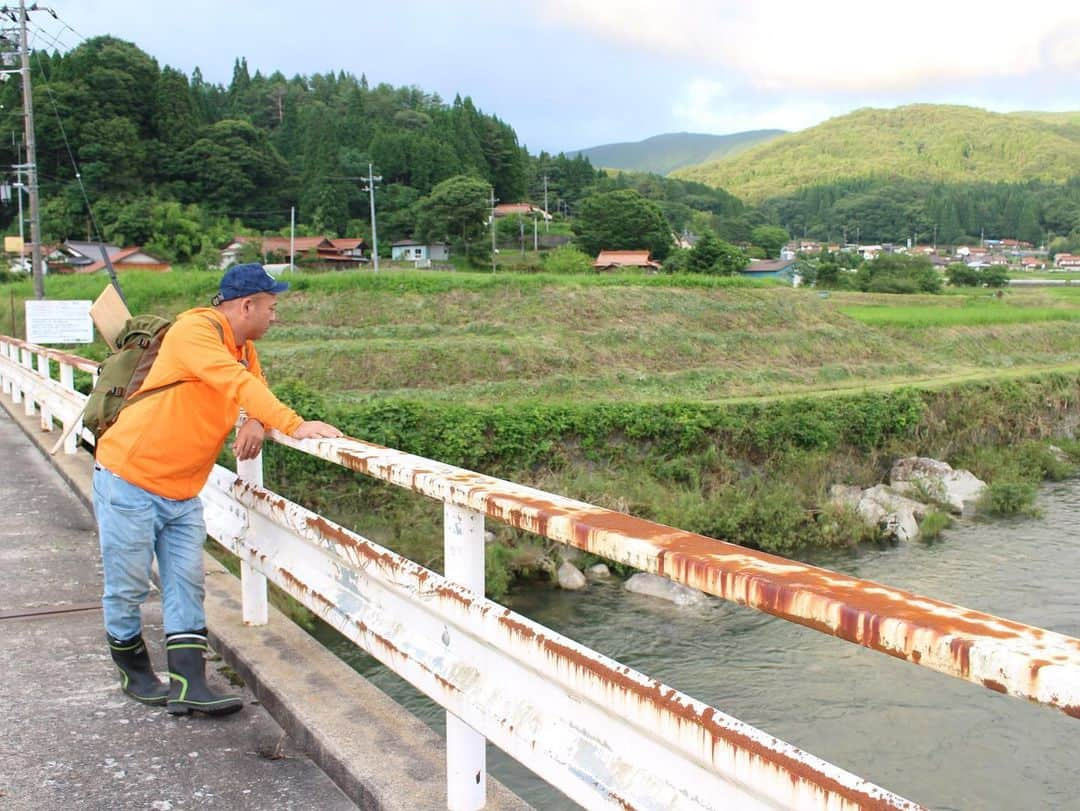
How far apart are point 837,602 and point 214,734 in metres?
2.64

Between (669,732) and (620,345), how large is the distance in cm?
2839

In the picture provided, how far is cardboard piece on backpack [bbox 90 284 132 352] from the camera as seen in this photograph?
4027mm

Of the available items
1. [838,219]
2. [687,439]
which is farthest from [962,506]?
[838,219]

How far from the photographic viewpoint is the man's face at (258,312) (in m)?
3.51

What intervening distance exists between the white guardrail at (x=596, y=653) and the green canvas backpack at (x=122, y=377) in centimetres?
73

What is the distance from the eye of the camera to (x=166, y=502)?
3.48 metres

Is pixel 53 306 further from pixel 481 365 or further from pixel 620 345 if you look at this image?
pixel 620 345

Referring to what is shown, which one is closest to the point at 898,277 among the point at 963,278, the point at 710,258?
the point at 963,278

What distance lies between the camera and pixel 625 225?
64.8m

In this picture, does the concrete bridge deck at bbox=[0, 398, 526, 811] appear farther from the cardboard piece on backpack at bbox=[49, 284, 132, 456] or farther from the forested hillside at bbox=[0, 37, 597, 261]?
the forested hillside at bbox=[0, 37, 597, 261]

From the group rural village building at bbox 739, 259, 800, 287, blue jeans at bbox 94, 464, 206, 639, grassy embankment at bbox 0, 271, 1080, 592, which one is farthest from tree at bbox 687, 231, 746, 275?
blue jeans at bbox 94, 464, 206, 639

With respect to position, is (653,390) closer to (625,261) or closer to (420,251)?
(625,261)

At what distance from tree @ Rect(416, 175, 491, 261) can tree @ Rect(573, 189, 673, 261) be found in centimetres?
786

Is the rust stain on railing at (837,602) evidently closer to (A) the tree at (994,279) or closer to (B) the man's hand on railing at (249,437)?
(B) the man's hand on railing at (249,437)
